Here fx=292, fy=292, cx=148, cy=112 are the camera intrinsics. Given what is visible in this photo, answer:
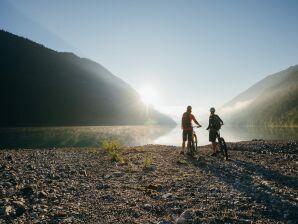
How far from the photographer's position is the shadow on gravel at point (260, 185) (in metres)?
9.52

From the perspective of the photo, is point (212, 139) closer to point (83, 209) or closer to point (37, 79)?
point (83, 209)

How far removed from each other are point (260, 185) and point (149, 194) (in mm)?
5045

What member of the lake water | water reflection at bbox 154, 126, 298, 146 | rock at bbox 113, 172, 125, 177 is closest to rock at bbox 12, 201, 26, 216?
rock at bbox 113, 172, 125, 177

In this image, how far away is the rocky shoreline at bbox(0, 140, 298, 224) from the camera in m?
9.14

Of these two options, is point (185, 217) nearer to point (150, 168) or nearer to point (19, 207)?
point (19, 207)

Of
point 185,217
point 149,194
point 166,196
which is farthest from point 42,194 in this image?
point 185,217

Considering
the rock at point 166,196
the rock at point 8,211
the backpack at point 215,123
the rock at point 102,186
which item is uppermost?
the backpack at point 215,123

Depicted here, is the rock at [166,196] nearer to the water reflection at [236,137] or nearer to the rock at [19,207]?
the rock at [19,207]

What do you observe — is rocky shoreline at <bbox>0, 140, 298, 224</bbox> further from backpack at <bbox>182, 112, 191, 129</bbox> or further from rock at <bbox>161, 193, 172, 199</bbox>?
backpack at <bbox>182, 112, 191, 129</bbox>

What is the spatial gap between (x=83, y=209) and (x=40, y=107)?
594 ft

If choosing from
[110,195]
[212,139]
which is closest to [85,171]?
[110,195]

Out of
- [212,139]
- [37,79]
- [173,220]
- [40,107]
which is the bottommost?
[173,220]

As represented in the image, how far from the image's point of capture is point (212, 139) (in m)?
23.0

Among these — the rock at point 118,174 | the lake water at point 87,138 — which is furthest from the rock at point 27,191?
the lake water at point 87,138
